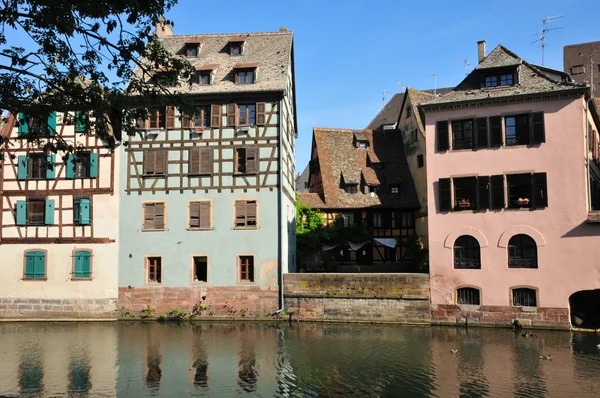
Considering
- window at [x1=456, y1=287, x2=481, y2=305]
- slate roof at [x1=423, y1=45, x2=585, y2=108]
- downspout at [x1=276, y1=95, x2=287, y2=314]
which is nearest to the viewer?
slate roof at [x1=423, y1=45, x2=585, y2=108]

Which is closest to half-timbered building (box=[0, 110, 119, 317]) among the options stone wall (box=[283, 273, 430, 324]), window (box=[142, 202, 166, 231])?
window (box=[142, 202, 166, 231])

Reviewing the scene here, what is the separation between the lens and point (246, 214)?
2556 centimetres

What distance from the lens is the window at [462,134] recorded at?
2398 cm

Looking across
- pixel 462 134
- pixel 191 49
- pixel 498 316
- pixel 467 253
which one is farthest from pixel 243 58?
pixel 498 316

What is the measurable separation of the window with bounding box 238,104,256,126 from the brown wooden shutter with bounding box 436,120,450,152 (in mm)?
8721

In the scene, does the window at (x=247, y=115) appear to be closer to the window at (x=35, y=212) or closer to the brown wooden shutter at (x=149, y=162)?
the brown wooden shutter at (x=149, y=162)

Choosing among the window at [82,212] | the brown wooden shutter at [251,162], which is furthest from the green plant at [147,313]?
the brown wooden shutter at [251,162]

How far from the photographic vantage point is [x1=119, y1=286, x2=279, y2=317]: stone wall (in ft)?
82.3

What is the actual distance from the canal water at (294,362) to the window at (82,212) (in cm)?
536

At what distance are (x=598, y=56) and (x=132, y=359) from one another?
51.8m

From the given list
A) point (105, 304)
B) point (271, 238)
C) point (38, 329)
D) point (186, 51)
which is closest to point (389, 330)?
point (271, 238)

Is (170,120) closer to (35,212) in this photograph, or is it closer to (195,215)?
(195,215)

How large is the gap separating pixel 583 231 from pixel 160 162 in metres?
19.2

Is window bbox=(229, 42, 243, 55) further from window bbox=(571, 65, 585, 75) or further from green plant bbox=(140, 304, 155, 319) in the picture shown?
window bbox=(571, 65, 585, 75)
